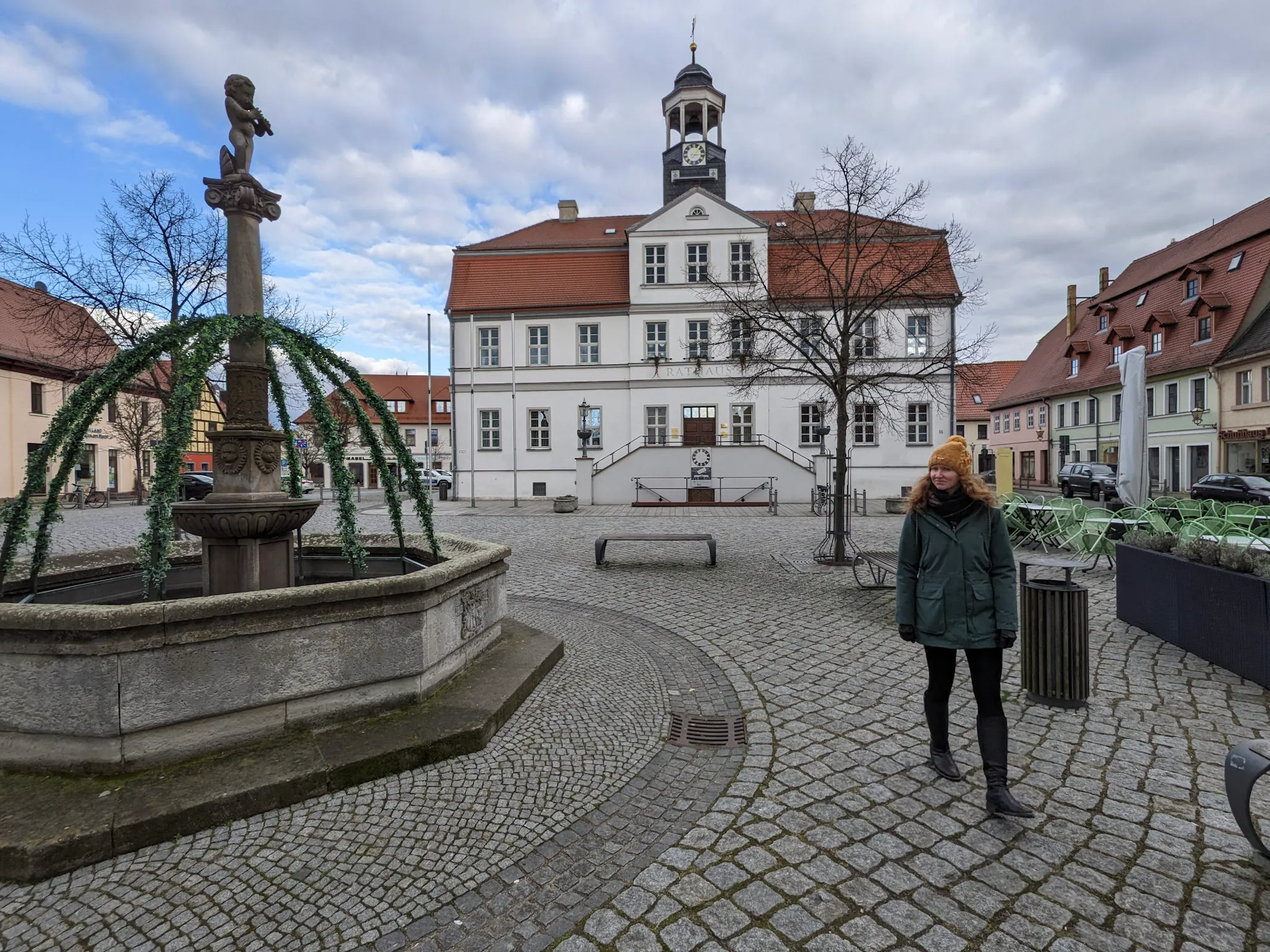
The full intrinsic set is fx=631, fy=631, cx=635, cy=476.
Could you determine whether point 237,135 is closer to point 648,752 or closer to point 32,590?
point 32,590

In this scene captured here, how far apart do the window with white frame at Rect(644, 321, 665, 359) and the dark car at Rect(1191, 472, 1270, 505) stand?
22.2 meters

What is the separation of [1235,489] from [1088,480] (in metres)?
6.10

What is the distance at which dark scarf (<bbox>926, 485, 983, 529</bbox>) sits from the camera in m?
3.35

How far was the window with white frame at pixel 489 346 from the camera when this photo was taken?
103ft

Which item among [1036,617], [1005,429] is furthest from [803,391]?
[1005,429]

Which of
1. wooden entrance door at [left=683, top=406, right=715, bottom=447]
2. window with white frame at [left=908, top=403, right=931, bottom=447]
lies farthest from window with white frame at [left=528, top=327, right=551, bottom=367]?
window with white frame at [left=908, top=403, right=931, bottom=447]

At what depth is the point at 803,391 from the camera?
28938 millimetres

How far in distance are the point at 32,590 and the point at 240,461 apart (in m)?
1.68

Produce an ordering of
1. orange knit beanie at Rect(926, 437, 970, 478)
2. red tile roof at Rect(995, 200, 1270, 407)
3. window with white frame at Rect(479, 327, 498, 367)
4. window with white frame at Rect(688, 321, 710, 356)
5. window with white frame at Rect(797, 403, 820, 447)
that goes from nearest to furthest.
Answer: orange knit beanie at Rect(926, 437, 970, 478) → red tile roof at Rect(995, 200, 1270, 407) → window with white frame at Rect(797, 403, 820, 447) → window with white frame at Rect(688, 321, 710, 356) → window with white frame at Rect(479, 327, 498, 367)

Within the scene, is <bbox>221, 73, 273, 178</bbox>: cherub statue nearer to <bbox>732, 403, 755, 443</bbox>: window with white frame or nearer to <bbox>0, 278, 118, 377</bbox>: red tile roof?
<bbox>0, 278, 118, 377</bbox>: red tile roof

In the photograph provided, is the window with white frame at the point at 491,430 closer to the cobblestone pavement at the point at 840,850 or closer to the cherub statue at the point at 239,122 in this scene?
the cherub statue at the point at 239,122

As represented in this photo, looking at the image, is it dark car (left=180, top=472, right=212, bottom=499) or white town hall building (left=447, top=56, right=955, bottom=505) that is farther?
white town hall building (left=447, top=56, right=955, bottom=505)

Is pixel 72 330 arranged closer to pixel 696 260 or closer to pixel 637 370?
pixel 637 370

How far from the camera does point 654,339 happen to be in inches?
1216
